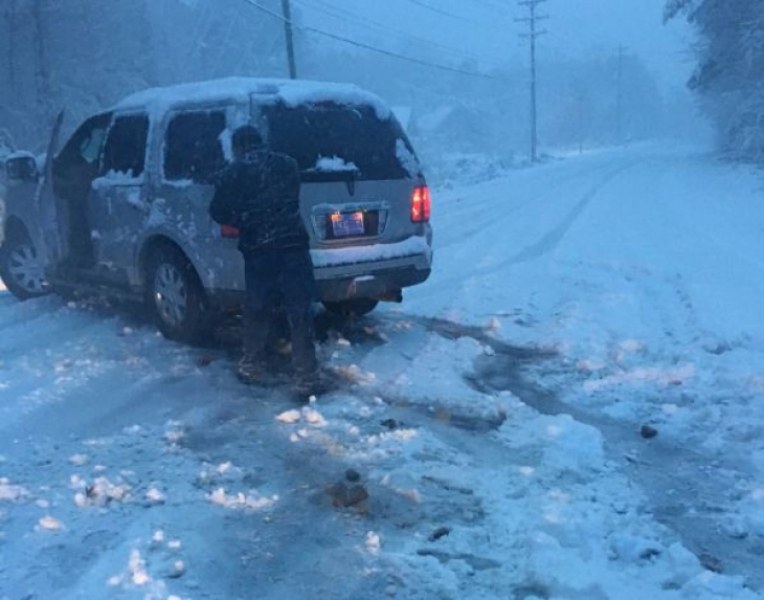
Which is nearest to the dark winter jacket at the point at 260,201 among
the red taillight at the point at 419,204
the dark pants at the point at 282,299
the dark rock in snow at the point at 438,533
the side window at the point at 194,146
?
the dark pants at the point at 282,299

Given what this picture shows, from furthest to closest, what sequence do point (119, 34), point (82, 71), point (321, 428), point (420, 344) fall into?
1. point (119, 34)
2. point (82, 71)
3. point (420, 344)
4. point (321, 428)

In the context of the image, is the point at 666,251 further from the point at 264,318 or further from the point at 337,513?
the point at 337,513

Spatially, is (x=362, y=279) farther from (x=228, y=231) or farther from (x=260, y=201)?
(x=260, y=201)

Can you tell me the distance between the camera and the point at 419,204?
6918 millimetres

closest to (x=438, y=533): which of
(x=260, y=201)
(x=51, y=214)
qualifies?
(x=260, y=201)

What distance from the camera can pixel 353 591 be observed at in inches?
128

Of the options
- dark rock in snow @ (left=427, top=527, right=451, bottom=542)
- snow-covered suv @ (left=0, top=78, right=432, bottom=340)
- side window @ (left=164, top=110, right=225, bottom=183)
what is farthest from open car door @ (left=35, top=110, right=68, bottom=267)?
dark rock in snow @ (left=427, top=527, right=451, bottom=542)

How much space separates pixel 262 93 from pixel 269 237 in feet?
4.48

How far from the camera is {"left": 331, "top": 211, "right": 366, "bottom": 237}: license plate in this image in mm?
6242

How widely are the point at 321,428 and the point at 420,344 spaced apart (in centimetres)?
210

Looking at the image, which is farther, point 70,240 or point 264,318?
point 70,240

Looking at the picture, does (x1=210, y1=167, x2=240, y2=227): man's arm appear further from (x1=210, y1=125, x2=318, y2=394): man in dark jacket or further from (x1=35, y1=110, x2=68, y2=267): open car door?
(x1=35, y1=110, x2=68, y2=267): open car door

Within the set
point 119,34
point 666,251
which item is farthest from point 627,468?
point 119,34

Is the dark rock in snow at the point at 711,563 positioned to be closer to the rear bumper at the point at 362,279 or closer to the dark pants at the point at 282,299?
the dark pants at the point at 282,299
